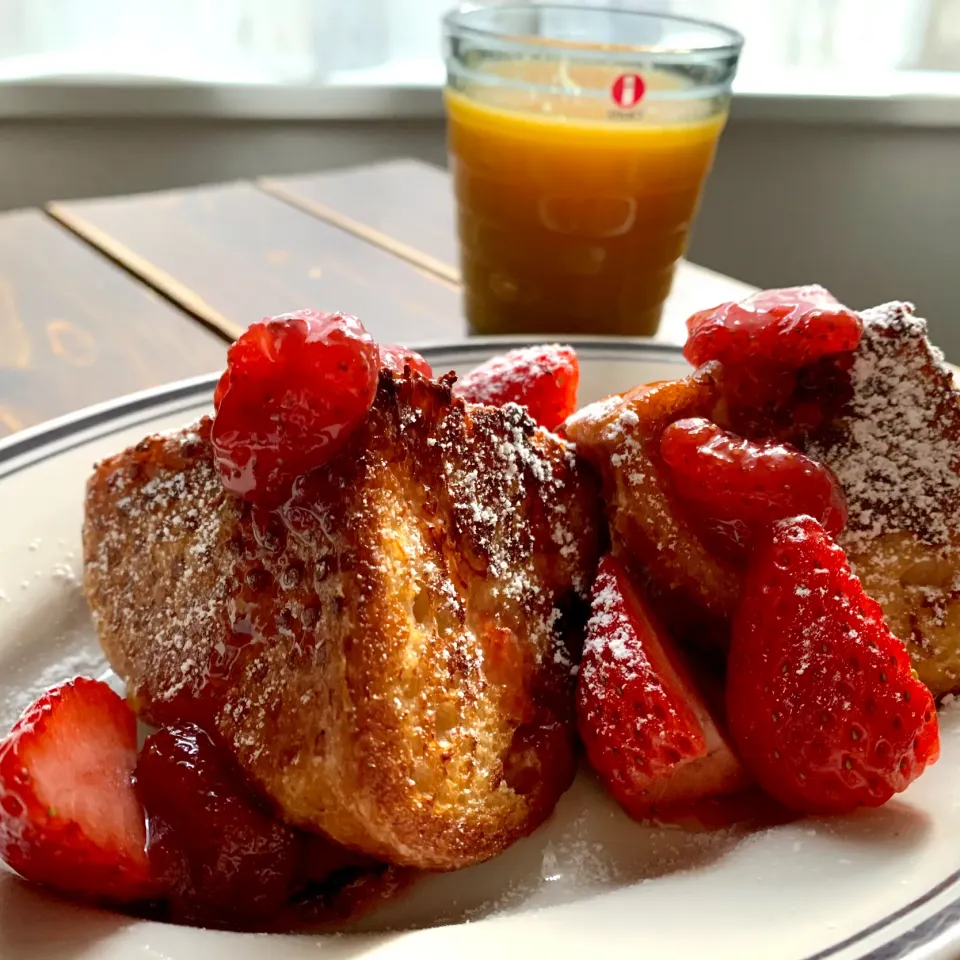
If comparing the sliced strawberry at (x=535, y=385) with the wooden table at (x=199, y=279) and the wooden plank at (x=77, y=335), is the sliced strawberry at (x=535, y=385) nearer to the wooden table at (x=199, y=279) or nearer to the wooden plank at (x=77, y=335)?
the wooden table at (x=199, y=279)

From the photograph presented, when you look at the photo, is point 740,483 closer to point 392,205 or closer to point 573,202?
point 573,202

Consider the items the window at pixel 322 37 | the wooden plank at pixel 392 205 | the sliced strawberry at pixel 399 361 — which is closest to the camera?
the sliced strawberry at pixel 399 361

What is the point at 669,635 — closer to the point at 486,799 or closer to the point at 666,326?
the point at 486,799

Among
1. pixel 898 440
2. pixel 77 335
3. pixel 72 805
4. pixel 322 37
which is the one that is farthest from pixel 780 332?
pixel 322 37

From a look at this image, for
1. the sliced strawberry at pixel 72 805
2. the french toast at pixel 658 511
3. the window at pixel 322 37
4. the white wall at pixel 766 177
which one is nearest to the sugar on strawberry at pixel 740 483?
the french toast at pixel 658 511

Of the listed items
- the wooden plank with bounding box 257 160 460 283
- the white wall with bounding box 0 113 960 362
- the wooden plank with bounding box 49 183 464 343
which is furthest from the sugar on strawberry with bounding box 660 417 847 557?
the white wall with bounding box 0 113 960 362

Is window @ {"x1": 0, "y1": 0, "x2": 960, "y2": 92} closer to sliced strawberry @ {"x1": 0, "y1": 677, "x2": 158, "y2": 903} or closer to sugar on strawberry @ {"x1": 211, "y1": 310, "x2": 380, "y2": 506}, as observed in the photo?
sugar on strawberry @ {"x1": 211, "y1": 310, "x2": 380, "y2": 506}
